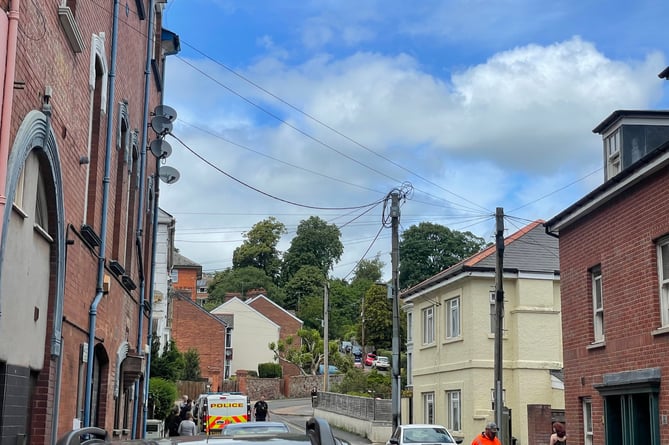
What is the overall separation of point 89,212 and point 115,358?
3991 mm

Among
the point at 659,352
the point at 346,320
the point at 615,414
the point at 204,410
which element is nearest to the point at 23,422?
the point at 659,352

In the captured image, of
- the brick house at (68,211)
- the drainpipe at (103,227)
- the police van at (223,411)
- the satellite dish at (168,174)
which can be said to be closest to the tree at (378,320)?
the police van at (223,411)

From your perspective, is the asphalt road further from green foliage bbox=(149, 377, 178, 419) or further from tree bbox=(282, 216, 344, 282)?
tree bbox=(282, 216, 344, 282)

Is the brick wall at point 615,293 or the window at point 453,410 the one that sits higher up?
the brick wall at point 615,293

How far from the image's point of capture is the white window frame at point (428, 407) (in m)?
34.1

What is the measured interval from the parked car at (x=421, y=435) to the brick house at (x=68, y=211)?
7.63 meters

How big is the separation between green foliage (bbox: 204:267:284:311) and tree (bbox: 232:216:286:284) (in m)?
2.08

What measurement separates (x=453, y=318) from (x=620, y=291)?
49.6ft

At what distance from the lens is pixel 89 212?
13258 millimetres

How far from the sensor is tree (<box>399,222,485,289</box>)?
9188cm

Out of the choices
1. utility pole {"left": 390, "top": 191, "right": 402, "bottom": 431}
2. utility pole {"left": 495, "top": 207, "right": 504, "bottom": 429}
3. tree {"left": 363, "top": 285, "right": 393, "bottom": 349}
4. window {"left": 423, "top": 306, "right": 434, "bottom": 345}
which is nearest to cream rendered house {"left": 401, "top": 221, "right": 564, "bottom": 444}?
window {"left": 423, "top": 306, "right": 434, "bottom": 345}

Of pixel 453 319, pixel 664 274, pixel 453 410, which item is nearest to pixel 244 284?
pixel 453 319

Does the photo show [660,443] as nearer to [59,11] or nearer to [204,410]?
[59,11]

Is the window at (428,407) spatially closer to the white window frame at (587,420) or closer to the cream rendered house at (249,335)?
the white window frame at (587,420)
